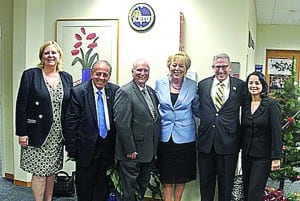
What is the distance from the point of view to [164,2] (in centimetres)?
457

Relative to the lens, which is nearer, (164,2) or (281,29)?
(164,2)

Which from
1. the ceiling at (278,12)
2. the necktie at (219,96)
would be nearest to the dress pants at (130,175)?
the necktie at (219,96)

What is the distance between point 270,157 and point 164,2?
208 cm

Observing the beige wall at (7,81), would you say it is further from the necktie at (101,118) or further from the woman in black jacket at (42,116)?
the necktie at (101,118)

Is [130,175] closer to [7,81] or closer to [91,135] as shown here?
[91,135]

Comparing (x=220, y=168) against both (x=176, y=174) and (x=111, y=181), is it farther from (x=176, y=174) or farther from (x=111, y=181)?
(x=111, y=181)

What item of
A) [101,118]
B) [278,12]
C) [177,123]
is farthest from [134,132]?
[278,12]

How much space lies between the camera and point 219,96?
3814 mm

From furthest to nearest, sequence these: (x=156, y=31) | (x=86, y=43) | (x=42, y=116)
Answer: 1. (x=86, y=43)
2. (x=156, y=31)
3. (x=42, y=116)

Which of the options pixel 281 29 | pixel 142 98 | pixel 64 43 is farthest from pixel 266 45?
pixel 142 98

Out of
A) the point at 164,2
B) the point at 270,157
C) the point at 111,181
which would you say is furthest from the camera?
the point at 164,2

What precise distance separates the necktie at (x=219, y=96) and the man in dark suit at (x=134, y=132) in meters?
0.60

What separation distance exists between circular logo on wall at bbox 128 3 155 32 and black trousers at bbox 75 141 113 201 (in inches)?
63.2

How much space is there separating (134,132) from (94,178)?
0.58m
